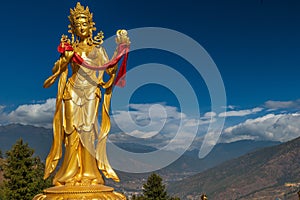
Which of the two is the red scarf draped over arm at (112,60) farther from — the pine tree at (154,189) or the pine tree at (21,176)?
the pine tree at (21,176)

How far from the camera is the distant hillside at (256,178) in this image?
9038cm

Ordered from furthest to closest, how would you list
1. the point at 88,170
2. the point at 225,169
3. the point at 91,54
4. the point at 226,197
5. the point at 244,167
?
1. the point at 225,169
2. the point at 244,167
3. the point at 226,197
4. the point at 91,54
5. the point at 88,170

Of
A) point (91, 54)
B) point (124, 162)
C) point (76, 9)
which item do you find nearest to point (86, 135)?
point (124, 162)

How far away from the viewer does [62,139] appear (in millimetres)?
8172

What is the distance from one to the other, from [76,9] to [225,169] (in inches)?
5329

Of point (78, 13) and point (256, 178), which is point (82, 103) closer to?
point (78, 13)

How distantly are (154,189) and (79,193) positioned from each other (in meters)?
11.7

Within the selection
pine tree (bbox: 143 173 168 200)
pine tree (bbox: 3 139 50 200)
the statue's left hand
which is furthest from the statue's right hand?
pine tree (bbox: 143 173 168 200)

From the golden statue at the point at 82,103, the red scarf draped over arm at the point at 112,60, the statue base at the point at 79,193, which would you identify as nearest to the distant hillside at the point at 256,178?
the golden statue at the point at 82,103

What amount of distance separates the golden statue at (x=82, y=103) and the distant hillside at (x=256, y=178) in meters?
70.6

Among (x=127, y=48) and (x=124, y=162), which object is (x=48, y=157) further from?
(x=127, y=48)

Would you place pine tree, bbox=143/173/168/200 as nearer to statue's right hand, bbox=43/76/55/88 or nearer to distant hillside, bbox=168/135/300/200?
statue's right hand, bbox=43/76/55/88

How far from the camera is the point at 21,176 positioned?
1792 cm

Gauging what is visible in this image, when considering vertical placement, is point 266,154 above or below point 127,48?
above
